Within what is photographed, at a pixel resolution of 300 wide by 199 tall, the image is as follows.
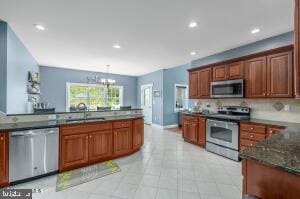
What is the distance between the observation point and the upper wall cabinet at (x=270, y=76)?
2.91 m

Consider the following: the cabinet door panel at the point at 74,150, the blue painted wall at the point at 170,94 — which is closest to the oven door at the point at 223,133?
the cabinet door panel at the point at 74,150

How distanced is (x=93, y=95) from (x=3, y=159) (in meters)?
5.69

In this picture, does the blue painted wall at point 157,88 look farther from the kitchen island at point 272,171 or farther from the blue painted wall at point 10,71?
the kitchen island at point 272,171


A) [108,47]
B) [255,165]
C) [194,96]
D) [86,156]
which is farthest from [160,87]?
[255,165]

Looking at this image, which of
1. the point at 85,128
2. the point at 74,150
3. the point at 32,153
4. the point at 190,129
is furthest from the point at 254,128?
the point at 32,153

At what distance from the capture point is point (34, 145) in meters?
2.46

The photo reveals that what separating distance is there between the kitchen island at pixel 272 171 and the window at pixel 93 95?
259 inches

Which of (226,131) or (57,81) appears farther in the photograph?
(57,81)

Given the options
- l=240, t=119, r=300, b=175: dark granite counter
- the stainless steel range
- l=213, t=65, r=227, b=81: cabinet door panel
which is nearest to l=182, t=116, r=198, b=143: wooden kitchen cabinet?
the stainless steel range

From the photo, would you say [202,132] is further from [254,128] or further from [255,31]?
[255,31]

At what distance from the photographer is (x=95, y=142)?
308 cm

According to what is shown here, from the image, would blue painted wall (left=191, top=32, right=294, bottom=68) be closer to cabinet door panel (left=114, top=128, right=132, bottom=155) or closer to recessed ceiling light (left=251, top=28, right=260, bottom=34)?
recessed ceiling light (left=251, top=28, right=260, bottom=34)

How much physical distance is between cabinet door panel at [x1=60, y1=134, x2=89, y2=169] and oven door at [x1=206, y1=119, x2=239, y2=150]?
116 inches

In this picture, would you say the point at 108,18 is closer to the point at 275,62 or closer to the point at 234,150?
the point at 275,62
